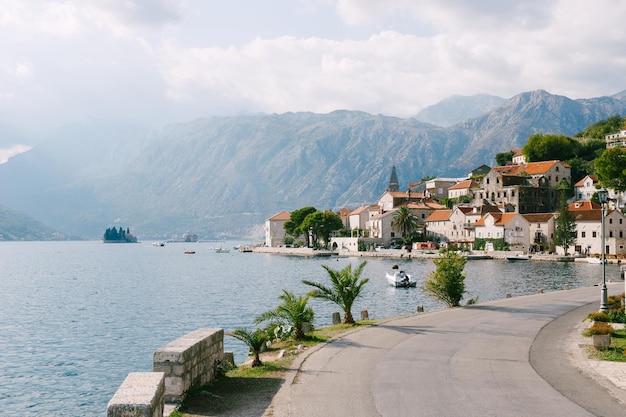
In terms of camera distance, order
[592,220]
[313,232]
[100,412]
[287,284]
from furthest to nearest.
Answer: [313,232] < [592,220] < [287,284] < [100,412]

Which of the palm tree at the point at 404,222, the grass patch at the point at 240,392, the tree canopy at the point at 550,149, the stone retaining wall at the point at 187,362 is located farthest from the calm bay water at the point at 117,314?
the tree canopy at the point at 550,149

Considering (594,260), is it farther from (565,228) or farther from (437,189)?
(437,189)

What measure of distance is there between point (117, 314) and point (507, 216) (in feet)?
332

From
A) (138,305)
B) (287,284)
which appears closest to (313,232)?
(287,284)

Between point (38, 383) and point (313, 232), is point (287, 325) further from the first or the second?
point (313, 232)

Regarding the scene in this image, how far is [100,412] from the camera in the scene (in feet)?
71.9

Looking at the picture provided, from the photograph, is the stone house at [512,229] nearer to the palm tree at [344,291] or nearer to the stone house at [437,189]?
the stone house at [437,189]

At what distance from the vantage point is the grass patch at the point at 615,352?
1856cm

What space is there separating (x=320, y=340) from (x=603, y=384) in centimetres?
1093

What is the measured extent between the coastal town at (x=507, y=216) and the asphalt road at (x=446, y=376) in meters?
95.4

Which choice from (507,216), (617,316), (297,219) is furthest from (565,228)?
(617,316)

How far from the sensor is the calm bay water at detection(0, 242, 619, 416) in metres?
25.9

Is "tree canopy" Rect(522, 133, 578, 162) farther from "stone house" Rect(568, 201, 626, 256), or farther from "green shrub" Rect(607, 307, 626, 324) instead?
"green shrub" Rect(607, 307, 626, 324)

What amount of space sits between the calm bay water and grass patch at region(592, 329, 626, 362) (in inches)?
664
